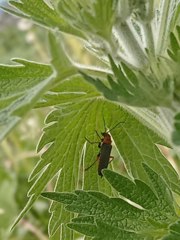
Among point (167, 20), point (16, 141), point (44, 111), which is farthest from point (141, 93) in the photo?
point (44, 111)

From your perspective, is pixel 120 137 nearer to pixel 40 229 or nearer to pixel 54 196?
pixel 54 196

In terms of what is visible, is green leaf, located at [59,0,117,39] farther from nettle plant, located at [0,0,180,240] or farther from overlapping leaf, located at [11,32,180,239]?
overlapping leaf, located at [11,32,180,239]

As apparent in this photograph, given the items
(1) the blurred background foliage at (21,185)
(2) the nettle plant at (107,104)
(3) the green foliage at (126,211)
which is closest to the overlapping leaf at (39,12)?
(2) the nettle plant at (107,104)

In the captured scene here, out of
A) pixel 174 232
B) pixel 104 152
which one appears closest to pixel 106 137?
pixel 104 152

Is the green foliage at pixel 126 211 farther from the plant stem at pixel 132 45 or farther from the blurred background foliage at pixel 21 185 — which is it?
the blurred background foliage at pixel 21 185

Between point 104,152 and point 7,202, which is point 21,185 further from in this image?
point 104,152

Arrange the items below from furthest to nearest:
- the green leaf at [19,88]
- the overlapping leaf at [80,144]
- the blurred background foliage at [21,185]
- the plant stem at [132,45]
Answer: the blurred background foliage at [21,185], the overlapping leaf at [80,144], the plant stem at [132,45], the green leaf at [19,88]

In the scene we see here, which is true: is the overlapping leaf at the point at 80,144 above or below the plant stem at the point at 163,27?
below
